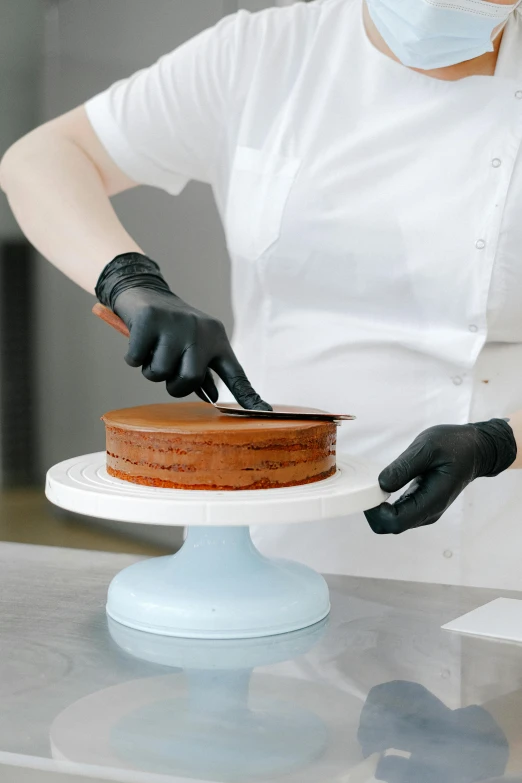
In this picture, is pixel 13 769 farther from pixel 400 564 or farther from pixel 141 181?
pixel 141 181

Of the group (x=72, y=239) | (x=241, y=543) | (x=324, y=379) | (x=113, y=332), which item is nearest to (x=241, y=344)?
(x=324, y=379)

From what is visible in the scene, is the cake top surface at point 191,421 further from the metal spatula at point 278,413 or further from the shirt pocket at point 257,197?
the shirt pocket at point 257,197

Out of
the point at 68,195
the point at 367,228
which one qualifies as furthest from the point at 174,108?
the point at 367,228

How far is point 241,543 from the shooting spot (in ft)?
3.19

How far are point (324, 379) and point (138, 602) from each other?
535mm

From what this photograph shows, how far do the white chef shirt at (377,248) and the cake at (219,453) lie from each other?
0.30 m

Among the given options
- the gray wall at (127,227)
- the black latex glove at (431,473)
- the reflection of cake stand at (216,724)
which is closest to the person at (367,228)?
the black latex glove at (431,473)

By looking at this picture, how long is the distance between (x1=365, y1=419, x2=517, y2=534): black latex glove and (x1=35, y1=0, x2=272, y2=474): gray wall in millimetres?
1843

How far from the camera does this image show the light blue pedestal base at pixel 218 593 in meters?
0.90

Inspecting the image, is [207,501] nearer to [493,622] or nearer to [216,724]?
[216,724]

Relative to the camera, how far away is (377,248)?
1286mm

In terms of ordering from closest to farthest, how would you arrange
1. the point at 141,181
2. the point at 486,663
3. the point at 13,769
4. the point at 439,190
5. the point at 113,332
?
the point at 13,769 < the point at 486,663 < the point at 439,190 < the point at 141,181 < the point at 113,332

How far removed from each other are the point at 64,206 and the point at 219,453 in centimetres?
62

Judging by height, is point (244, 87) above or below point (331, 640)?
above
